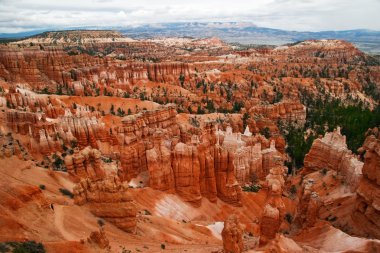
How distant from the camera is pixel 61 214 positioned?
16.5 metres

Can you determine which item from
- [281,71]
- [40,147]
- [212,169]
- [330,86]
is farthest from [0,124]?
[281,71]

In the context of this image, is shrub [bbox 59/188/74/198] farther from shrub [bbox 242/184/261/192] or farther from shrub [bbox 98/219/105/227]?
shrub [bbox 242/184/261/192]

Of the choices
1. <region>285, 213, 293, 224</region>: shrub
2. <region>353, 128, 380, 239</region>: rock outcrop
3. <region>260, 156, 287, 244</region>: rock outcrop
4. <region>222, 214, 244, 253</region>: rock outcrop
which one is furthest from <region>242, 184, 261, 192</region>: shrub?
<region>222, 214, 244, 253</region>: rock outcrop

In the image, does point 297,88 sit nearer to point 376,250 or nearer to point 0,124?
point 0,124

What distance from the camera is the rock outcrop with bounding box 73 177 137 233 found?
18.6 m

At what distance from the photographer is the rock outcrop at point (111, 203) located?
1856cm

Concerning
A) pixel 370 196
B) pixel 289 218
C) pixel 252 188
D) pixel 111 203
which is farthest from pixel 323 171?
pixel 111 203

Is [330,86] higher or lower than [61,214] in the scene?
lower

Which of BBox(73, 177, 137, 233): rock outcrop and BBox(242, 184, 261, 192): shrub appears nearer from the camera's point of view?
BBox(73, 177, 137, 233): rock outcrop

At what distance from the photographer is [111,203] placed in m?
18.7

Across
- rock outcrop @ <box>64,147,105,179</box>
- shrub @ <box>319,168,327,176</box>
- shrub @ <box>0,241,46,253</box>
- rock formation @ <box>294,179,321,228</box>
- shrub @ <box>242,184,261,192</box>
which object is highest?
shrub @ <box>0,241,46,253</box>

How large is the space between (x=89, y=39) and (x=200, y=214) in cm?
17329

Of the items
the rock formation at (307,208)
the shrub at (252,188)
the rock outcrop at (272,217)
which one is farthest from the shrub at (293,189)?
the rock outcrop at (272,217)

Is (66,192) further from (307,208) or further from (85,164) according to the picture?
(307,208)
